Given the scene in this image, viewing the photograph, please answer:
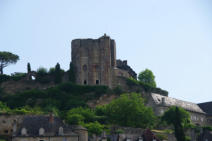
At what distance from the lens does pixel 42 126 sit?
55.0 metres

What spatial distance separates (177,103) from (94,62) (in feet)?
55.7

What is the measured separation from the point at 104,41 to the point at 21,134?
3731 cm

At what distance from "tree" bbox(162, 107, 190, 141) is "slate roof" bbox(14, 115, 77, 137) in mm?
15881

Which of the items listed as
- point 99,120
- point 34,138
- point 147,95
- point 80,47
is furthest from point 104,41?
point 34,138

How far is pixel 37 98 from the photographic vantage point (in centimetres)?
8144

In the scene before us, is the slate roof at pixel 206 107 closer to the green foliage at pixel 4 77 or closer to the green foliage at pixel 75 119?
the green foliage at pixel 75 119

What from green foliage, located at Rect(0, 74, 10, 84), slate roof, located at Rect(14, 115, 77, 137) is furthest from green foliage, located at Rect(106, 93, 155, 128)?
green foliage, located at Rect(0, 74, 10, 84)

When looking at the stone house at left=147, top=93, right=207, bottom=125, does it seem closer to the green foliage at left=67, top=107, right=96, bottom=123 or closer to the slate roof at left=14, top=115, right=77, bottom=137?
the green foliage at left=67, top=107, right=96, bottom=123

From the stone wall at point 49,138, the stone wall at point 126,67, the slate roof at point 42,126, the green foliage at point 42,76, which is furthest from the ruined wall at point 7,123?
the stone wall at point 126,67

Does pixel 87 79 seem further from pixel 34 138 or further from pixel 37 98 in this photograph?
pixel 34 138

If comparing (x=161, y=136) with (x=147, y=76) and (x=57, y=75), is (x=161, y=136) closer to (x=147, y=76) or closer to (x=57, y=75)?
(x=57, y=75)

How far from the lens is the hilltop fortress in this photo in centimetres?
8600

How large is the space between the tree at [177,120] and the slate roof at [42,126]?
52.1 ft

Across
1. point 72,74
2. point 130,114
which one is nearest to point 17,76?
point 72,74
